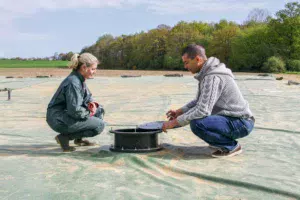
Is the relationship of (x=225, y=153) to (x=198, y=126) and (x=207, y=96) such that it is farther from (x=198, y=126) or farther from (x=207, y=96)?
(x=207, y=96)

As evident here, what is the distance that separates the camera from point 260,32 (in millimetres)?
34438

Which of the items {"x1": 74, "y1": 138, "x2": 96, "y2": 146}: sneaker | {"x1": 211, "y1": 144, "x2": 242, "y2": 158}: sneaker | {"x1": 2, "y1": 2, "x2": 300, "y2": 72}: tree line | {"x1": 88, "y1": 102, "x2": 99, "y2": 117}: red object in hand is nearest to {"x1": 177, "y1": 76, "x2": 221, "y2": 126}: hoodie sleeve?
{"x1": 211, "y1": 144, "x2": 242, "y2": 158}: sneaker

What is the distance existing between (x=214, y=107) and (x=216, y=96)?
214 millimetres

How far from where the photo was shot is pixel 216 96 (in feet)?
11.2

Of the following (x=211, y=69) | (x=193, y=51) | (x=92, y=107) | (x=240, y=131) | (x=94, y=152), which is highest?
(x=193, y=51)

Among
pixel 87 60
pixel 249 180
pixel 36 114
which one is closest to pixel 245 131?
pixel 249 180

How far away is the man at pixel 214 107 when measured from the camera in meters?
3.39

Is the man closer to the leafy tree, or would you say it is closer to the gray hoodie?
the gray hoodie

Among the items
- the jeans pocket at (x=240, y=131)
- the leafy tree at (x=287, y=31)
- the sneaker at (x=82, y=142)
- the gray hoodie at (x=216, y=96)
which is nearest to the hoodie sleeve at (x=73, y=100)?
the sneaker at (x=82, y=142)

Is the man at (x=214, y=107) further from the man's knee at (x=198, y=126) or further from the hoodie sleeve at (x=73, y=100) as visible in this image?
the hoodie sleeve at (x=73, y=100)

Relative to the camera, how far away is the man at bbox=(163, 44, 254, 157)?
11.1ft

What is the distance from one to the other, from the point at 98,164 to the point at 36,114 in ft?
11.6

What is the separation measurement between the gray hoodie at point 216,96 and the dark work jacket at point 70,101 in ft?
2.94

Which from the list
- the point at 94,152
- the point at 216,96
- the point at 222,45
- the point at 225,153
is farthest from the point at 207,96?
the point at 222,45
